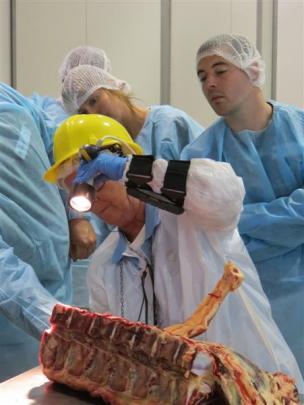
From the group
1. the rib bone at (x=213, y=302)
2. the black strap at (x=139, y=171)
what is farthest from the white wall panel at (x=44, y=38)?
the rib bone at (x=213, y=302)

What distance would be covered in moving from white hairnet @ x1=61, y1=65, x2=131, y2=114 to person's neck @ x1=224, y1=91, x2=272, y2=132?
47 cm

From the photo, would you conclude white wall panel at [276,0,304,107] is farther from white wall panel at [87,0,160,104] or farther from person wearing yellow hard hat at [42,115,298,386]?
person wearing yellow hard hat at [42,115,298,386]

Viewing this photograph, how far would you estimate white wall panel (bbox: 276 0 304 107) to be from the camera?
9.99ft

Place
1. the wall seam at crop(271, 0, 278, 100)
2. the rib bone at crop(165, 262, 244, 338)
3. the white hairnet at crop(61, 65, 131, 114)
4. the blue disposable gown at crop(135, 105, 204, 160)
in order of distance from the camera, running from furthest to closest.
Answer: the wall seam at crop(271, 0, 278, 100) → the white hairnet at crop(61, 65, 131, 114) → the blue disposable gown at crop(135, 105, 204, 160) → the rib bone at crop(165, 262, 244, 338)

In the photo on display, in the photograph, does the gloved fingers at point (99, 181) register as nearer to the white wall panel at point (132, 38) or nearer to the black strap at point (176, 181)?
the black strap at point (176, 181)

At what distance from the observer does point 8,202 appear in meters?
1.49

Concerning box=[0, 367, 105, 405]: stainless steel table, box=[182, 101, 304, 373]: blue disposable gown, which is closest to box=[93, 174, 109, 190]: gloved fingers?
box=[0, 367, 105, 405]: stainless steel table

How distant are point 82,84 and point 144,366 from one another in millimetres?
1361

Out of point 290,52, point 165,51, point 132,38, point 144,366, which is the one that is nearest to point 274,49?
point 290,52

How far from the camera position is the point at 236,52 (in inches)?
72.7

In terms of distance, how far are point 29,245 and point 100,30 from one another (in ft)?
6.49

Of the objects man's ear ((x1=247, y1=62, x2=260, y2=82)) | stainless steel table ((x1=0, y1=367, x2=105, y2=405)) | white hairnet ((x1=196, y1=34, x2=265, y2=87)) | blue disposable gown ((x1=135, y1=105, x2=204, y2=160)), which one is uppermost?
white hairnet ((x1=196, y1=34, x2=265, y2=87))

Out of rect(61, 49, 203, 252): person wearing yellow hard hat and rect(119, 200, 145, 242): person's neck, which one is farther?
rect(61, 49, 203, 252): person wearing yellow hard hat

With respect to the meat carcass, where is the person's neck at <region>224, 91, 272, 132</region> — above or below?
above
